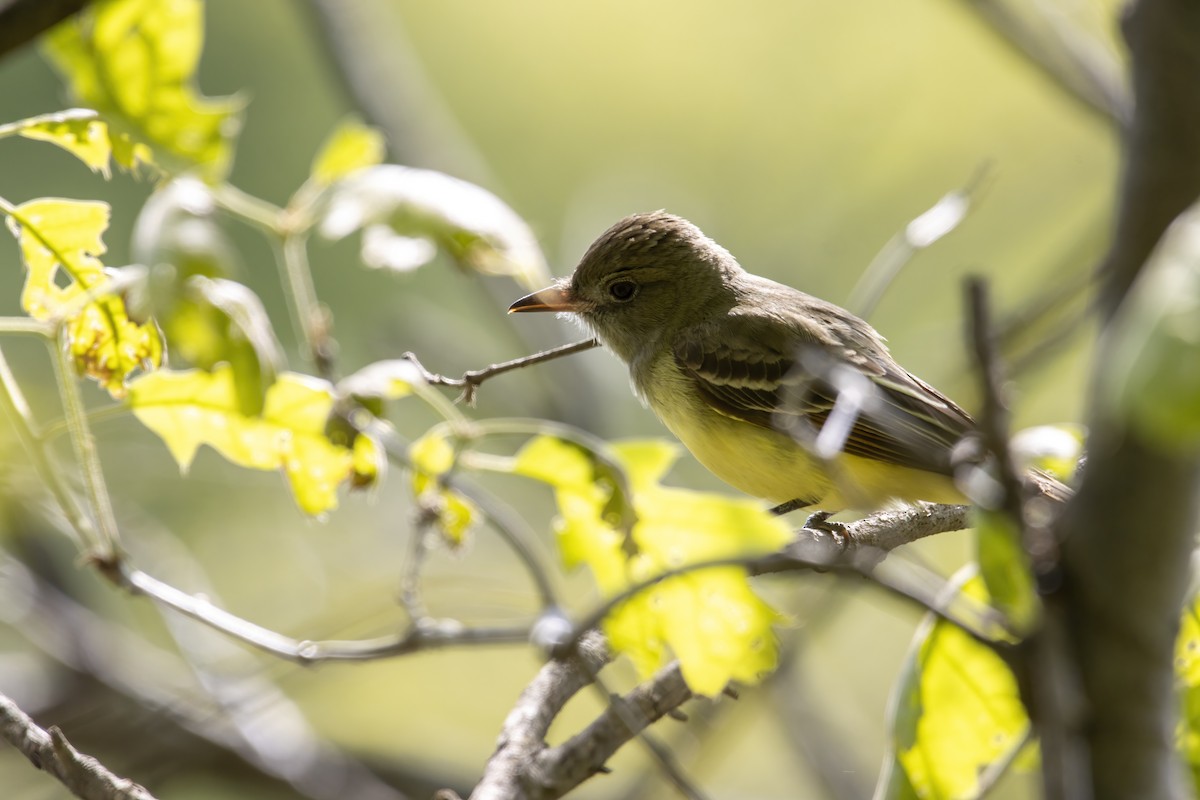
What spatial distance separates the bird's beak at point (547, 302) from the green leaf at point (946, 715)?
2106mm

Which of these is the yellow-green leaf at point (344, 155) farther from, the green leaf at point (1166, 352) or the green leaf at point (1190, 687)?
the green leaf at point (1166, 352)

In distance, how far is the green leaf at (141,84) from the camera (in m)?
1.91

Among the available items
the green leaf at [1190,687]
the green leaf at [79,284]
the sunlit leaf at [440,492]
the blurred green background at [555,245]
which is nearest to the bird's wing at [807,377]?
the blurred green background at [555,245]

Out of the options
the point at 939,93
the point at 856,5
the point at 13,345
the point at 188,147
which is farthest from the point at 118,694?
the point at 856,5

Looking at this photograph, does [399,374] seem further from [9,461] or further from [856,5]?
[856,5]

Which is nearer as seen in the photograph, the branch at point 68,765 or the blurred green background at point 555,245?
the branch at point 68,765

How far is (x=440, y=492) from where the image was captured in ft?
7.83

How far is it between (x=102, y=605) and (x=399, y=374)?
5.68m

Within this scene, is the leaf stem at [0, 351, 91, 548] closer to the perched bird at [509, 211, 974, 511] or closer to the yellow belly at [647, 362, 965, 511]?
the perched bird at [509, 211, 974, 511]

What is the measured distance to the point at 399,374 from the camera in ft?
7.06

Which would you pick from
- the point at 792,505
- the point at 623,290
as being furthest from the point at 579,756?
the point at 623,290

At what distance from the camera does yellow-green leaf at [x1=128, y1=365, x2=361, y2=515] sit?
2.21 meters

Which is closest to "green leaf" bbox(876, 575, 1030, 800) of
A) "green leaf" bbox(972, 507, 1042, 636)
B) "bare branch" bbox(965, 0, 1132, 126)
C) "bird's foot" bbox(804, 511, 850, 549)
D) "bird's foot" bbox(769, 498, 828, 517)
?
"green leaf" bbox(972, 507, 1042, 636)

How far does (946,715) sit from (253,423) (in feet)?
4.19
